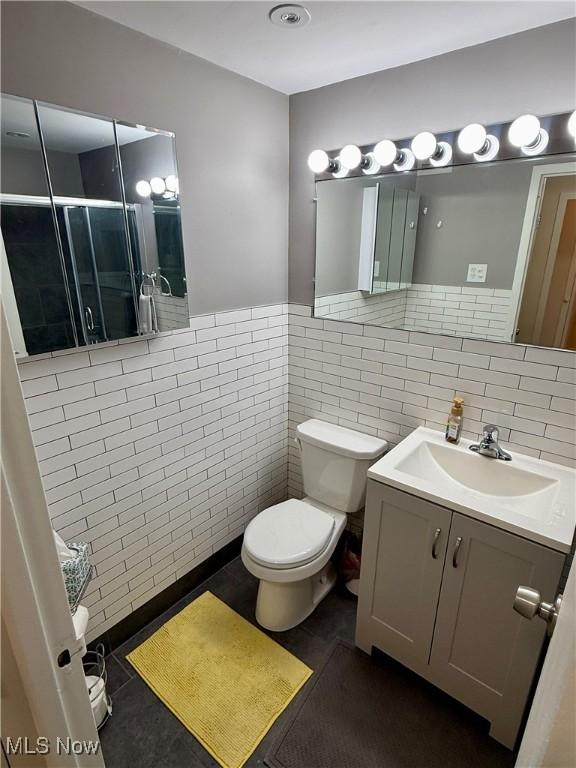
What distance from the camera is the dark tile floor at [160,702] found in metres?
1.37

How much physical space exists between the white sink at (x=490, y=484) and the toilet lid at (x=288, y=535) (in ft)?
1.60

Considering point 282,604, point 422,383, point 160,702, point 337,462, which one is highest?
point 422,383

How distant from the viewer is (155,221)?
Answer: 1.44m

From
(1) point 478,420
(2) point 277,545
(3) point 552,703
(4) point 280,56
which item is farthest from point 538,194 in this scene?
(2) point 277,545

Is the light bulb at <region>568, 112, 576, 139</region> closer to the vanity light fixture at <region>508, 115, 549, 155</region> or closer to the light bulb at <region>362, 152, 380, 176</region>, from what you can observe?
the vanity light fixture at <region>508, 115, 549, 155</region>

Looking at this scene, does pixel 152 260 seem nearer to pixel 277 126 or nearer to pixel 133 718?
pixel 277 126

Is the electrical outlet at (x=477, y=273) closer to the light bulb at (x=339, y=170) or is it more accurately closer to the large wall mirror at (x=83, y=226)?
the light bulb at (x=339, y=170)

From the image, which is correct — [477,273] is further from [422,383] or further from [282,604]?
[282,604]

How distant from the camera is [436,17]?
Result: 1.22m

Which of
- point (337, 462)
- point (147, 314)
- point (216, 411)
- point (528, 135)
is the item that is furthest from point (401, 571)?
point (528, 135)

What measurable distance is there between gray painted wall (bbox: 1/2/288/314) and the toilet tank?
0.74 meters

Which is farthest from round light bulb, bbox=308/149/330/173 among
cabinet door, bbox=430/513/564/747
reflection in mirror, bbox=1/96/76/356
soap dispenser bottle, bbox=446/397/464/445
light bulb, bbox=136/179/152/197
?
cabinet door, bbox=430/513/564/747

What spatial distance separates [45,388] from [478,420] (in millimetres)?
1629

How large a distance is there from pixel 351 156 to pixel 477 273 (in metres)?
0.74
